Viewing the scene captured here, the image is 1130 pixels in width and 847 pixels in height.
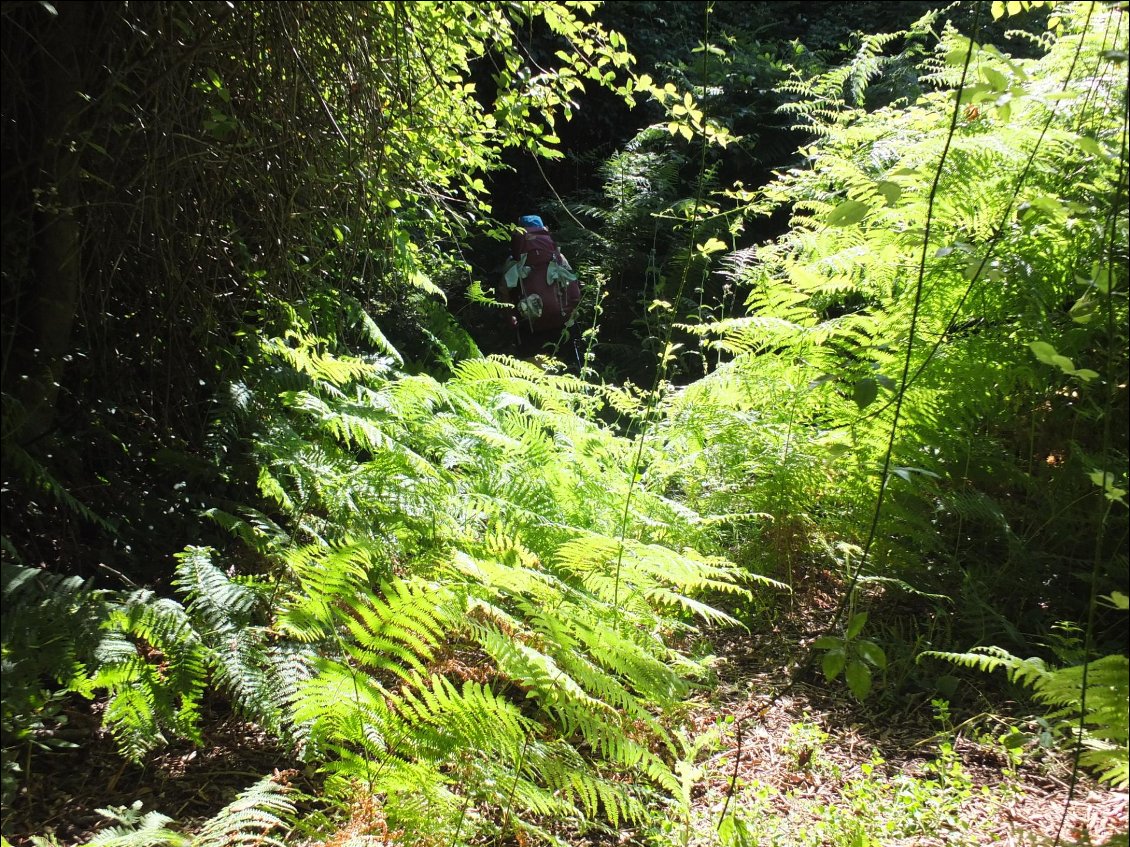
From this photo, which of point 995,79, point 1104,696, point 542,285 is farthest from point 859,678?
point 542,285

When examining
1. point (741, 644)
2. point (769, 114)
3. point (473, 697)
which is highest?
point (769, 114)

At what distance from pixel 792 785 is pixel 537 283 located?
16.2 ft

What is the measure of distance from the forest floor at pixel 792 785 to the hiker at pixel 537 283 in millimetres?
4543

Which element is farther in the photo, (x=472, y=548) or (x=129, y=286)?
(x=472, y=548)

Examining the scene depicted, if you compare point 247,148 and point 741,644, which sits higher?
point 247,148

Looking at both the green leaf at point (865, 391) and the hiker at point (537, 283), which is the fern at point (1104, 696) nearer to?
the green leaf at point (865, 391)

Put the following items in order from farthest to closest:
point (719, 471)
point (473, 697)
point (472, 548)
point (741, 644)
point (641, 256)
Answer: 1. point (641, 256)
2. point (719, 471)
3. point (741, 644)
4. point (472, 548)
5. point (473, 697)

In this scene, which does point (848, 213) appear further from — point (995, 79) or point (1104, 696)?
point (1104, 696)

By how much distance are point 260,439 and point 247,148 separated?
0.89 meters

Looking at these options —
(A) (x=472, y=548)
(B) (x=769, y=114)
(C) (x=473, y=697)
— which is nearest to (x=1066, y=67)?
(A) (x=472, y=548)

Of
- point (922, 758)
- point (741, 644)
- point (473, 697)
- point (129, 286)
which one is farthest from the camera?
point (741, 644)

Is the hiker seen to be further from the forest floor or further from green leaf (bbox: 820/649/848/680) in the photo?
green leaf (bbox: 820/649/848/680)

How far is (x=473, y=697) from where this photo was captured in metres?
1.69

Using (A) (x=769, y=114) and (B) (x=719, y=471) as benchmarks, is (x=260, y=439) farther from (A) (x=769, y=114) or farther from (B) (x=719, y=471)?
(A) (x=769, y=114)
